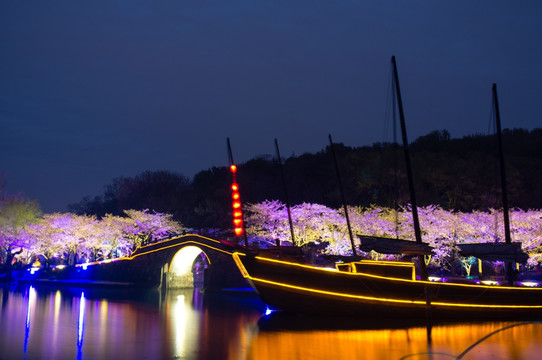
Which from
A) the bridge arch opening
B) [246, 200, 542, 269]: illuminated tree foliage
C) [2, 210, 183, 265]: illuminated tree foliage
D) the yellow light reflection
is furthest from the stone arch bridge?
the yellow light reflection

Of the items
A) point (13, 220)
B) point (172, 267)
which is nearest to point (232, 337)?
point (172, 267)

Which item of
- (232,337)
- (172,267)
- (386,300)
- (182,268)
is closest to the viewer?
(232,337)

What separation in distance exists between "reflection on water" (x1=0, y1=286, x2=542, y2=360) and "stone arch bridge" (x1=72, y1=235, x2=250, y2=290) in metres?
15.3

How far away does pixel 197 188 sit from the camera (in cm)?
6206

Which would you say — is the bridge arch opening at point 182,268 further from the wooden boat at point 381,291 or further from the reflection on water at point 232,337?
the wooden boat at point 381,291

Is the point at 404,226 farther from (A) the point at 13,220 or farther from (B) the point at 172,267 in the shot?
(A) the point at 13,220

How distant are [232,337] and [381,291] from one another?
24.4 feet

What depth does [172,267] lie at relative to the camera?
4397 cm

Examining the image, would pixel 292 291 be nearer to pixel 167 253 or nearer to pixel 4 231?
pixel 167 253

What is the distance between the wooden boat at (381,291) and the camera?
2120cm

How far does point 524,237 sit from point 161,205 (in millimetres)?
43670

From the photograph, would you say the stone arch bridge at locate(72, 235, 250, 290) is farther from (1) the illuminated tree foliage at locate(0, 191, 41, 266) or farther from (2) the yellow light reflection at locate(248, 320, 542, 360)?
(2) the yellow light reflection at locate(248, 320, 542, 360)

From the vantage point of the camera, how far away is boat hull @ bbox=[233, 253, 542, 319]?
69.6 feet

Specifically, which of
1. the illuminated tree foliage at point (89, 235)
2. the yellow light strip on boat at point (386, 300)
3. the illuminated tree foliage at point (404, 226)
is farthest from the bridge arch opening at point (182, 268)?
the yellow light strip on boat at point (386, 300)
